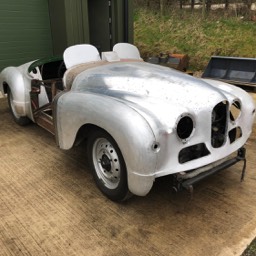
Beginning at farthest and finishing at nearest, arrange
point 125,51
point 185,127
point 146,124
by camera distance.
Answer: point 125,51, point 185,127, point 146,124

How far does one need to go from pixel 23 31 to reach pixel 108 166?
273 inches

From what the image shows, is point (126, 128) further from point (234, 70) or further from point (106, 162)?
point (234, 70)

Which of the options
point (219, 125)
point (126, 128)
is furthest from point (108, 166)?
point (219, 125)

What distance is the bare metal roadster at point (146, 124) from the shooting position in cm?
246

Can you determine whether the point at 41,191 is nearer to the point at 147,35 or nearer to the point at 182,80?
the point at 182,80

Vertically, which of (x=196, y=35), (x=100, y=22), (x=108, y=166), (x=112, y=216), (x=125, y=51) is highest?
(x=100, y=22)

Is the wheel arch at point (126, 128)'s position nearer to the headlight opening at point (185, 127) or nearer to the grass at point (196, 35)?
the headlight opening at point (185, 127)

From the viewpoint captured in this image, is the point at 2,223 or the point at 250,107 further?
the point at 250,107

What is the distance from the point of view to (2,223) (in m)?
2.75

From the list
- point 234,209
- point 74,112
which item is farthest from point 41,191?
point 234,209

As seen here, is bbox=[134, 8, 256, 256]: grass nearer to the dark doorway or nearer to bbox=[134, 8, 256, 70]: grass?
bbox=[134, 8, 256, 70]: grass

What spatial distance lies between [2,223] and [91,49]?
242 centimetres

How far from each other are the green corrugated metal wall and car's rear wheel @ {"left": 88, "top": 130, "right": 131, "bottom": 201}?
6.40 m

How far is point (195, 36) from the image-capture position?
13.2 m
